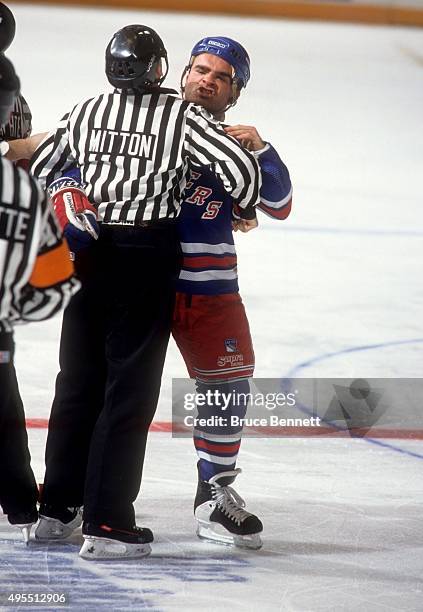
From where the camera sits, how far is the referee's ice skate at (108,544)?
2637mm

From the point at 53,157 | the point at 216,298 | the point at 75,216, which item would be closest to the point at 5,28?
the point at 53,157

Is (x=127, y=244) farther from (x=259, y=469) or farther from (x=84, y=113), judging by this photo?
(x=259, y=469)

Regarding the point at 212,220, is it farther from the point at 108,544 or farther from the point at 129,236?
the point at 108,544

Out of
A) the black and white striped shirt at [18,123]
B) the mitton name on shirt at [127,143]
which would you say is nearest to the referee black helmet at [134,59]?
the mitton name on shirt at [127,143]

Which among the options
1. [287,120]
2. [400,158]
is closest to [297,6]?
[287,120]

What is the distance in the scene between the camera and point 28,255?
199 cm

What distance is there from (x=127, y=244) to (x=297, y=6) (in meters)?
10.5

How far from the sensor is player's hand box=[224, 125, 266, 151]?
2688mm

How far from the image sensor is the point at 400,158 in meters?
7.20

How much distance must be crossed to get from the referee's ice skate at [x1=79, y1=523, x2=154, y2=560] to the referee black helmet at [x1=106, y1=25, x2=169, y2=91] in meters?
0.95

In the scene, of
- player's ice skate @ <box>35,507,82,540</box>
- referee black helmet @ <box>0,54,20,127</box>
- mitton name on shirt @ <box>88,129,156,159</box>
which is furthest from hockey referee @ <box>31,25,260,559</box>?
referee black helmet @ <box>0,54,20,127</box>

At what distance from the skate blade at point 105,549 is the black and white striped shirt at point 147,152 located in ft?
2.26

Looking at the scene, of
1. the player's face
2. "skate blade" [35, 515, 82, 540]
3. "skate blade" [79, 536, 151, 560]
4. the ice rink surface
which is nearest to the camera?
the ice rink surface

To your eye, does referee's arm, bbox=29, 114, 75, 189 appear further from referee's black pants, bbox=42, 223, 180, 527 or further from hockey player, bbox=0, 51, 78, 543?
hockey player, bbox=0, 51, 78, 543
